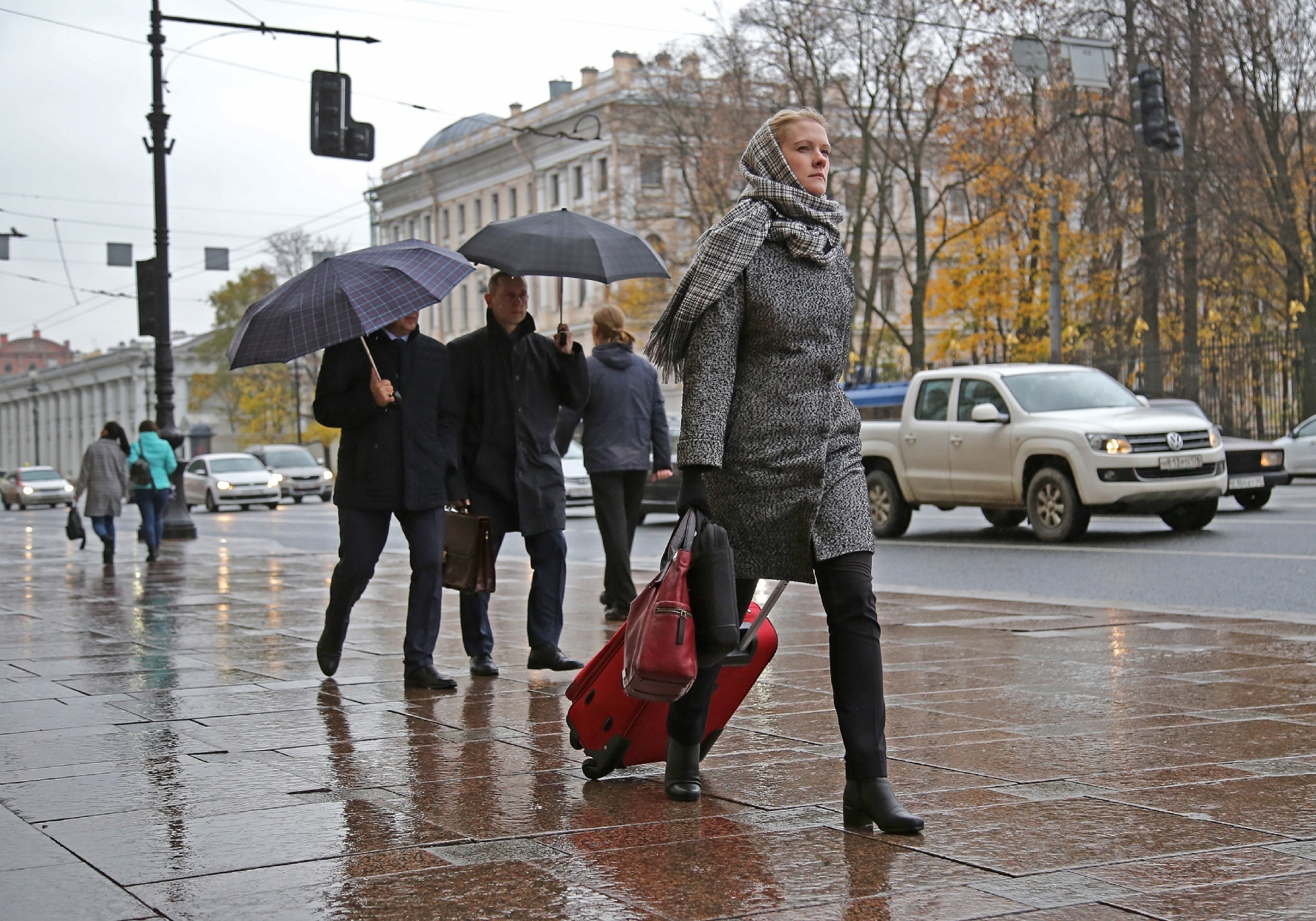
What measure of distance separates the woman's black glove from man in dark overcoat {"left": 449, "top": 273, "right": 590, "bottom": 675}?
2929mm

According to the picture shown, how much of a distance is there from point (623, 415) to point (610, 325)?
2.00ft

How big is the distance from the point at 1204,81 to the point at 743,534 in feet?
103

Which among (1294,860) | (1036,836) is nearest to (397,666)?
(1036,836)

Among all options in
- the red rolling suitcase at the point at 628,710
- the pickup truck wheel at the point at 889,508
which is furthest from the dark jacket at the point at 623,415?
the pickup truck wheel at the point at 889,508

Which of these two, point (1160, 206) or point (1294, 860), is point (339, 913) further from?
point (1160, 206)

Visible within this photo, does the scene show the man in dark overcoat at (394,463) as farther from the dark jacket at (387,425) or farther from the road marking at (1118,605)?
the road marking at (1118,605)

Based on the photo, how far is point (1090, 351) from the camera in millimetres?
37812

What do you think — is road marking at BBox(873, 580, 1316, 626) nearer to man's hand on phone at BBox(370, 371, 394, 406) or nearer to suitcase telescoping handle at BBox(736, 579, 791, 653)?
man's hand on phone at BBox(370, 371, 394, 406)

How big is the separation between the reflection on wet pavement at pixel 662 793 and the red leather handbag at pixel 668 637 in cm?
37

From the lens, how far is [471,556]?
23.8ft

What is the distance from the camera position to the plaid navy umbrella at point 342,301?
21.9ft

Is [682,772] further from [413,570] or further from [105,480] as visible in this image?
[105,480]

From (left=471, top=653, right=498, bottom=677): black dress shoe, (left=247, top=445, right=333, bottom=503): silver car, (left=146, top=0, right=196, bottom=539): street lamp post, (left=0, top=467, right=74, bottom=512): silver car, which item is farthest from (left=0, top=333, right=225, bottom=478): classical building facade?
(left=471, top=653, right=498, bottom=677): black dress shoe

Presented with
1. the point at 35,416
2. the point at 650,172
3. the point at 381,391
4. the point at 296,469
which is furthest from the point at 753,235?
the point at 35,416
